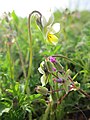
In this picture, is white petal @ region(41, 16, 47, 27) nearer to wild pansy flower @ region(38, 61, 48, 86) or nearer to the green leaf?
wild pansy flower @ region(38, 61, 48, 86)

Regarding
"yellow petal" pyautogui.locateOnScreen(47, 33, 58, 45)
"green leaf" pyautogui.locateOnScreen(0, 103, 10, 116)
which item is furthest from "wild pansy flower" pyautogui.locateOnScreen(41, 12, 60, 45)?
"green leaf" pyautogui.locateOnScreen(0, 103, 10, 116)

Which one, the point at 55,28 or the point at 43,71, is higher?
the point at 55,28

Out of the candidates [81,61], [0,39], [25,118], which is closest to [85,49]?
[81,61]

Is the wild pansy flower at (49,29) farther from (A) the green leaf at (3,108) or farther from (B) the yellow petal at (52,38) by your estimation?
(A) the green leaf at (3,108)

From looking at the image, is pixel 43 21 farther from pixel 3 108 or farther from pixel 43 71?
pixel 3 108

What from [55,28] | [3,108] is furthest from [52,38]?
[3,108]

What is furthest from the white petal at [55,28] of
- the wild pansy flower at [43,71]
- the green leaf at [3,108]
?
the green leaf at [3,108]

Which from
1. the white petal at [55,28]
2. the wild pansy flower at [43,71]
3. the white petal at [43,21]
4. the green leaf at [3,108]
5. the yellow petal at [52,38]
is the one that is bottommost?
the green leaf at [3,108]

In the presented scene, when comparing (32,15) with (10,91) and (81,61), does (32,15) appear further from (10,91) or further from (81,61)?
(81,61)

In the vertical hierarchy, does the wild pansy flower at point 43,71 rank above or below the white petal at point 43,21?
below
